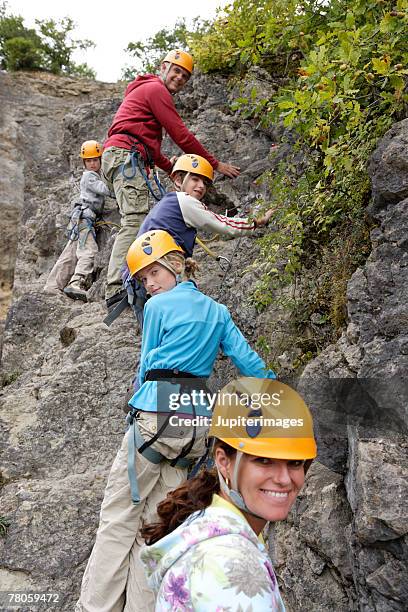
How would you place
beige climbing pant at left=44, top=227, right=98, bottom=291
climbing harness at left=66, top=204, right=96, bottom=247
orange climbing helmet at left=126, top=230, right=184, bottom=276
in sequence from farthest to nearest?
climbing harness at left=66, top=204, right=96, bottom=247 → beige climbing pant at left=44, top=227, right=98, bottom=291 → orange climbing helmet at left=126, top=230, right=184, bottom=276

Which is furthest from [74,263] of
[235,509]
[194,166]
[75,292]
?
[235,509]

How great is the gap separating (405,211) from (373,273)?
1.41ft

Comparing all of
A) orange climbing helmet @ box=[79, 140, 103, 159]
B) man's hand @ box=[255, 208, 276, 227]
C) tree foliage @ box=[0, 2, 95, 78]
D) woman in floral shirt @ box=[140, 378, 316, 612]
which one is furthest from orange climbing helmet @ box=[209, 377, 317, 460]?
tree foliage @ box=[0, 2, 95, 78]

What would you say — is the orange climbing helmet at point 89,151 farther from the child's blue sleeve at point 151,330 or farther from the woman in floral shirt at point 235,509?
the woman in floral shirt at point 235,509

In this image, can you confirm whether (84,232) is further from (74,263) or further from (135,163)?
(135,163)

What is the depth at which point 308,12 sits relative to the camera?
18.3ft

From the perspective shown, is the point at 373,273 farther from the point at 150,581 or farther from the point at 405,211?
the point at 150,581

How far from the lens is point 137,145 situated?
716 cm

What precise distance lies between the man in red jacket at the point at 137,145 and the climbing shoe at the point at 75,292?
1.88 metres

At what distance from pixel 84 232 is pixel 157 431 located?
19.6 ft

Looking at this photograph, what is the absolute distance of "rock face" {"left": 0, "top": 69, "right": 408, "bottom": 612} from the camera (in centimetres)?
349

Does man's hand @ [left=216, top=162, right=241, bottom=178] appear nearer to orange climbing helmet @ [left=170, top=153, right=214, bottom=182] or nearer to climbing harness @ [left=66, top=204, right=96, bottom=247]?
orange climbing helmet @ [left=170, top=153, right=214, bottom=182]

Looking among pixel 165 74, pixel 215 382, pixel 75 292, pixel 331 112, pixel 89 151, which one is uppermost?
pixel 331 112

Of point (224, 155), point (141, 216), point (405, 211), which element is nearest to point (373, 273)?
point (405, 211)
